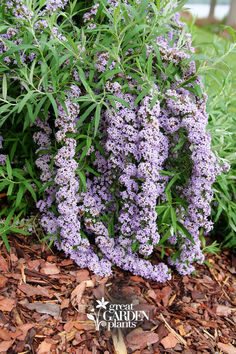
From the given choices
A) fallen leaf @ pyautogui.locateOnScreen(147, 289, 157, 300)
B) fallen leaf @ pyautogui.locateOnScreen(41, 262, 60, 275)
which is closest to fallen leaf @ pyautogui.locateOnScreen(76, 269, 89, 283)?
fallen leaf @ pyautogui.locateOnScreen(41, 262, 60, 275)

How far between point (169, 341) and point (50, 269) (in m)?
1.08

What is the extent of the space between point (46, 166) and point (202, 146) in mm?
1295

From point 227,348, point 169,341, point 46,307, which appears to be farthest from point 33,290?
point 227,348

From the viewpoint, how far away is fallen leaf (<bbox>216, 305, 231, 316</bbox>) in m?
3.04

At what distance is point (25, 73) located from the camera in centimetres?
261

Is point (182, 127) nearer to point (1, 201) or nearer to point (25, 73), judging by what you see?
point (25, 73)

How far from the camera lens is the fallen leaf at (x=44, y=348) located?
2287mm

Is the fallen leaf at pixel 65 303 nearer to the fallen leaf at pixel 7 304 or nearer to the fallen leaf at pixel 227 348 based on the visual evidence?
the fallen leaf at pixel 7 304

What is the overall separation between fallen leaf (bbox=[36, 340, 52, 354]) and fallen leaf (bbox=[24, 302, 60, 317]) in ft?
0.81

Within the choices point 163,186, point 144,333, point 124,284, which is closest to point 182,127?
point 163,186

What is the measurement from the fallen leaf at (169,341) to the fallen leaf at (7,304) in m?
1.10

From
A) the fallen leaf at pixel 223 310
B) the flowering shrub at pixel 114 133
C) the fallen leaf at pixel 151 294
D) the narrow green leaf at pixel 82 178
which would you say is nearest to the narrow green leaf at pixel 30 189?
the flowering shrub at pixel 114 133
